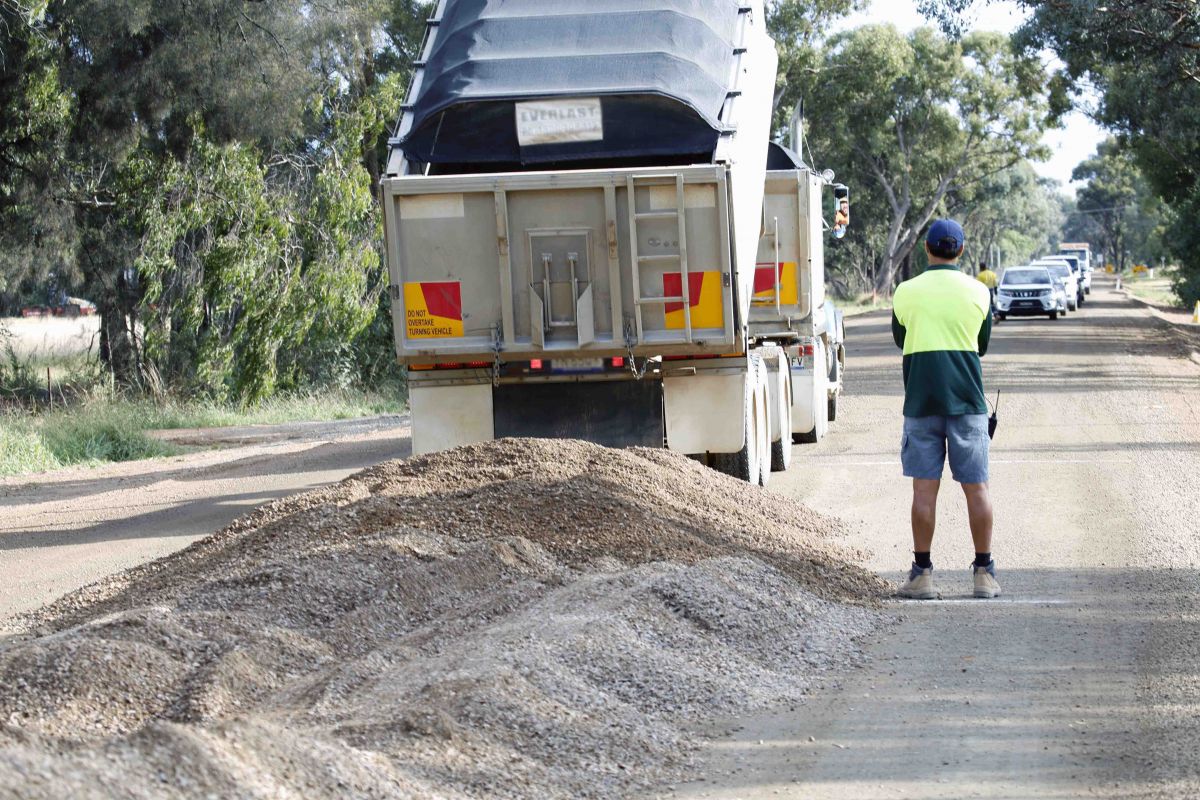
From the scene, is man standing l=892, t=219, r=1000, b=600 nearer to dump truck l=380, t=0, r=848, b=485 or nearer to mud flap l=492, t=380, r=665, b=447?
dump truck l=380, t=0, r=848, b=485

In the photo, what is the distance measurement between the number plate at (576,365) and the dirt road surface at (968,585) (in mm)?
2203

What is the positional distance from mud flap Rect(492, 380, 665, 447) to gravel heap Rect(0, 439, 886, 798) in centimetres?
130

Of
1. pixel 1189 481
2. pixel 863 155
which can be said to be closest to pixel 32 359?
pixel 1189 481

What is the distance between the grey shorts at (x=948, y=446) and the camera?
305 inches

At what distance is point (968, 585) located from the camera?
8180 mm

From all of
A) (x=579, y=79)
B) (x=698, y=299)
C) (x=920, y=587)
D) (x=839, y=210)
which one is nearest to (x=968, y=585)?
(x=920, y=587)

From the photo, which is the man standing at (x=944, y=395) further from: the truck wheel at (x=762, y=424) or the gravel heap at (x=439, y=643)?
the truck wheel at (x=762, y=424)

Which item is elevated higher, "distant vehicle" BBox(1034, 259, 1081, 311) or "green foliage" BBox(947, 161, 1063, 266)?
"green foliage" BBox(947, 161, 1063, 266)

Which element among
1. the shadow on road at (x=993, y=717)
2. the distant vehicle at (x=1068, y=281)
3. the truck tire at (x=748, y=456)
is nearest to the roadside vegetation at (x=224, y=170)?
the truck tire at (x=748, y=456)

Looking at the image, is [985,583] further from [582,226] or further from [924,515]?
[582,226]

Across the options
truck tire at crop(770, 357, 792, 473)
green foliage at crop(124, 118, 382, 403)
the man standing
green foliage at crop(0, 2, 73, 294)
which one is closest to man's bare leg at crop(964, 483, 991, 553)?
the man standing

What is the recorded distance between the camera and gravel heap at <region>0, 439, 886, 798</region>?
4.48 meters

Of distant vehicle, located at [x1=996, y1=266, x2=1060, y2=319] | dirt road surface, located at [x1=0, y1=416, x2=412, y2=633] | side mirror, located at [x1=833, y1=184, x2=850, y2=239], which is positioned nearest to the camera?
dirt road surface, located at [x1=0, y1=416, x2=412, y2=633]

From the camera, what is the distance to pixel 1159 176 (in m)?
38.9
